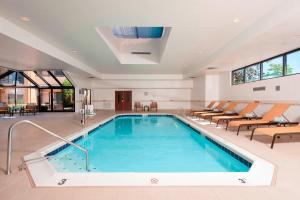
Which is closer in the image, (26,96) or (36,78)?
(36,78)

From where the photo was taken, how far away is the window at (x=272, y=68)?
6774mm

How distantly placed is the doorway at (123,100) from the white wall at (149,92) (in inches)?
11.8

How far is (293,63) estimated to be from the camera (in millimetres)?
6168

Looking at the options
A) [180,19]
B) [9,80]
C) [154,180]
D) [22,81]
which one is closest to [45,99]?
[22,81]

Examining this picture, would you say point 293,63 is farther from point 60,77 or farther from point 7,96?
point 7,96

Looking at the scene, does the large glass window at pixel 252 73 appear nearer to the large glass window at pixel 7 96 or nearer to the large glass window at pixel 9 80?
the large glass window at pixel 9 80

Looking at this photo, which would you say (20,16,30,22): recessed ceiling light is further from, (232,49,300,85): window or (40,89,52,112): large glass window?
(40,89,52,112): large glass window

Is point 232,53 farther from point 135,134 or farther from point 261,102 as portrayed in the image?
point 135,134

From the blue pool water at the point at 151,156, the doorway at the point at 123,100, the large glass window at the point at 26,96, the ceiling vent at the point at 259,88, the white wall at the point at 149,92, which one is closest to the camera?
the blue pool water at the point at 151,156

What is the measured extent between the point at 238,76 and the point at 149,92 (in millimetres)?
7061

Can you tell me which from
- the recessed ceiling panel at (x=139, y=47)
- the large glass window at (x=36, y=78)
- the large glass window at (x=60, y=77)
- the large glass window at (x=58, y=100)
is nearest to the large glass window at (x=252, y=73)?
the recessed ceiling panel at (x=139, y=47)

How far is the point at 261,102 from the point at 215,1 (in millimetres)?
5644

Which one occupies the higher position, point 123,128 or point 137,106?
point 137,106

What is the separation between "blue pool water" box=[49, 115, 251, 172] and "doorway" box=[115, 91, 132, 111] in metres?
8.81
